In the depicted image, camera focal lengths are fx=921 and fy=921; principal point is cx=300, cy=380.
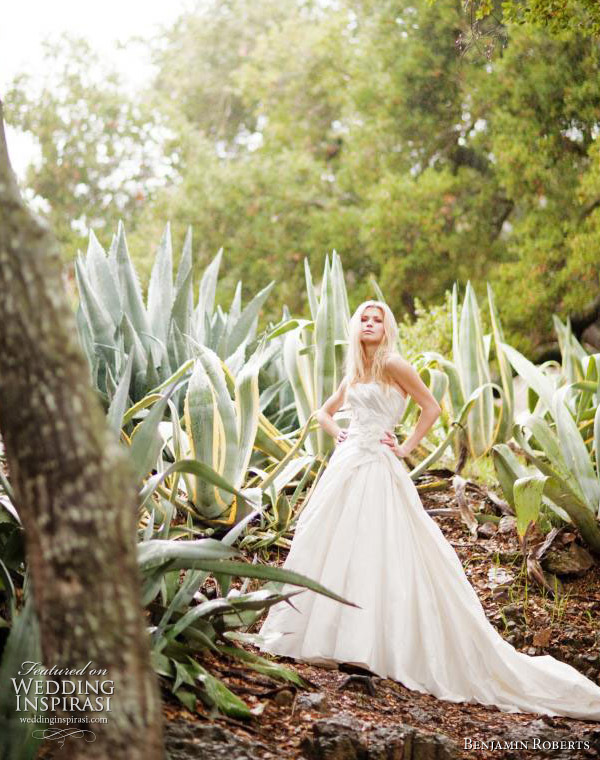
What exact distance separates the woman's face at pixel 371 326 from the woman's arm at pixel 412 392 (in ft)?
0.31

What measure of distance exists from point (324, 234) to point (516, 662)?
8.36 m

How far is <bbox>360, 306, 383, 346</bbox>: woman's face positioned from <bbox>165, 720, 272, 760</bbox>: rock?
1.58 metres

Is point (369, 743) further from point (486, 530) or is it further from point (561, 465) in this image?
point (561, 465)

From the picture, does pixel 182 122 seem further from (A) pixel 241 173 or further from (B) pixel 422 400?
(B) pixel 422 400

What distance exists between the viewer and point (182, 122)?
14289 millimetres

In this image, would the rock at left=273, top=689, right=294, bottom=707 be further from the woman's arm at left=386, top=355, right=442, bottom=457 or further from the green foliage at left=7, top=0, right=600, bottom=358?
the green foliage at left=7, top=0, right=600, bottom=358

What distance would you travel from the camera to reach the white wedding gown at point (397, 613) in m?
2.85

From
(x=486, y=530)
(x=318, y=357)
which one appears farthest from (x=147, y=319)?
(x=486, y=530)

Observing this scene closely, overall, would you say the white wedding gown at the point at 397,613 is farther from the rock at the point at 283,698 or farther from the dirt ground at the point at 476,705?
the rock at the point at 283,698

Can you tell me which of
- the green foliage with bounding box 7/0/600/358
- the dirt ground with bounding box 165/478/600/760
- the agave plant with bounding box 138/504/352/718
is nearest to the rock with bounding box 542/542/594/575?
the dirt ground with bounding box 165/478/600/760

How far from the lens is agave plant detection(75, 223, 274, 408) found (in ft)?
13.4

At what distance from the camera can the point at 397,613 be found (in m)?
2.88

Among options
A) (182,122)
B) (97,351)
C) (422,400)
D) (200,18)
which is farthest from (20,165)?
(422,400)

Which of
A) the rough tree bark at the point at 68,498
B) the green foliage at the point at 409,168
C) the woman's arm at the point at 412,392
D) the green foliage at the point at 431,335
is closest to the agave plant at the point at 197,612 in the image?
the rough tree bark at the point at 68,498
